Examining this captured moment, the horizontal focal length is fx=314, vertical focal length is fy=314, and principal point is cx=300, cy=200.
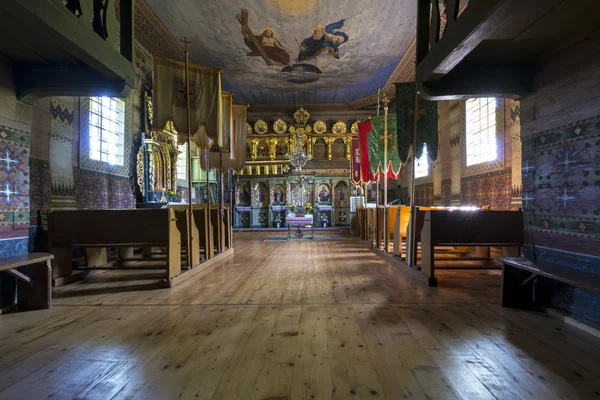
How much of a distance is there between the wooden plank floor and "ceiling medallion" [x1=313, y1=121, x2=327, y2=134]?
10.5 metres

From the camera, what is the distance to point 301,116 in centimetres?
1293

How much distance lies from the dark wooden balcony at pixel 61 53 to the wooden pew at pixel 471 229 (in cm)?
335

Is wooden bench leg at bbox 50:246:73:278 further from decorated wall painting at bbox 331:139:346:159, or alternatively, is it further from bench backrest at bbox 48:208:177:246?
decorated wall painting at bbox 331:139:346:159

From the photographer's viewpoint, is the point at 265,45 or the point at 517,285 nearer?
the point at 517,285

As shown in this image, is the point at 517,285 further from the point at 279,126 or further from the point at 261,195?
the point at 279,126

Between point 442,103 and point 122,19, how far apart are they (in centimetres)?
773

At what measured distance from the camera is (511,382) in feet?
4.78

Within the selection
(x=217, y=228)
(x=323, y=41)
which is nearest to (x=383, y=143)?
(x=217, y=228)

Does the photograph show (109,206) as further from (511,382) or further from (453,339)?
(511,382)

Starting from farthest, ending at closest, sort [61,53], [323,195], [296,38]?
[323,195]
[296,38]
[61,53]

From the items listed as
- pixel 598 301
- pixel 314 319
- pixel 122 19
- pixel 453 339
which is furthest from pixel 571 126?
pixel 122 19

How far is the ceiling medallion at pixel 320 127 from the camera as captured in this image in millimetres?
13022

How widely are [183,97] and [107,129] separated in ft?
7.88

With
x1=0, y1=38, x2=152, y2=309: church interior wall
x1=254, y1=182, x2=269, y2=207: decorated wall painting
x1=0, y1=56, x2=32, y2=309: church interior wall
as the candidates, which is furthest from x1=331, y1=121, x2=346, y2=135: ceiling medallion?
x1=0, y1=56, x2=32, y2=309: church interior wall
